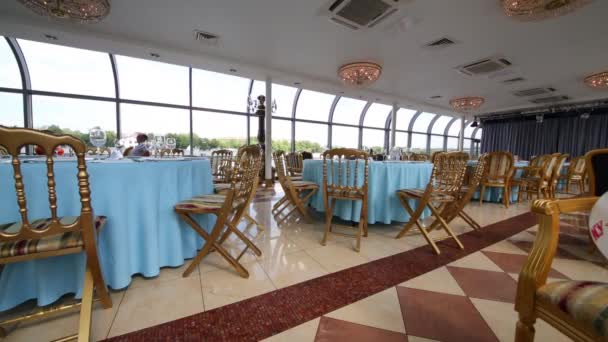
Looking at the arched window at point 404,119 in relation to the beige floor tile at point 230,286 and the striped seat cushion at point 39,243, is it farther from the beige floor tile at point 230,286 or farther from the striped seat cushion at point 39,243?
the striped seat cushion at point 39,243

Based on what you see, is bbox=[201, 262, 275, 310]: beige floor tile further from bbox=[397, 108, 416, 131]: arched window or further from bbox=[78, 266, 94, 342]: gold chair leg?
bbox=[397, 108, 416, 131]: arched window

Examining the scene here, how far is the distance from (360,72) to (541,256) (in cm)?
443

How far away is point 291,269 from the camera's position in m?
1.60

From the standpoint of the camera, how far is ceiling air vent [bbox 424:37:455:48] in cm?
402

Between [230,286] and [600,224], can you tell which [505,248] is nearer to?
[600,224]

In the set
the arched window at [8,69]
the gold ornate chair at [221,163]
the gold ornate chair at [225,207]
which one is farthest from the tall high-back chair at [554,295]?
the arched window at [8,69]

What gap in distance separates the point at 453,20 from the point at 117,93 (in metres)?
6.72

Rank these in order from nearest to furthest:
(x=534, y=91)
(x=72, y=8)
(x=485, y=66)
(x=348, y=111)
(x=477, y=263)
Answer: (x=477, y=263), (x=72, y=8), (x=485, y=66), (x=534, y=91), (x=348, y=111)

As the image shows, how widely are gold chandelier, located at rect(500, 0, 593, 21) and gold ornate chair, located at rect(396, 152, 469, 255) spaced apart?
6.47 ft

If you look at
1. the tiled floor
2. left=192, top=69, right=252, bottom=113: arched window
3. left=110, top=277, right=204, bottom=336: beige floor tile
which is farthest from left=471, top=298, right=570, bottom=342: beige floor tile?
left=192, top=69, right=252, bottom=113: arched window

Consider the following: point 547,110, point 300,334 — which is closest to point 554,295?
point 300,334

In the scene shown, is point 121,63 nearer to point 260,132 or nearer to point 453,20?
point 260,132

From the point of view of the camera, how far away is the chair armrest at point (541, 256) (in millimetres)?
686

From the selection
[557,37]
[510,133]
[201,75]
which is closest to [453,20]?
[557,37]
